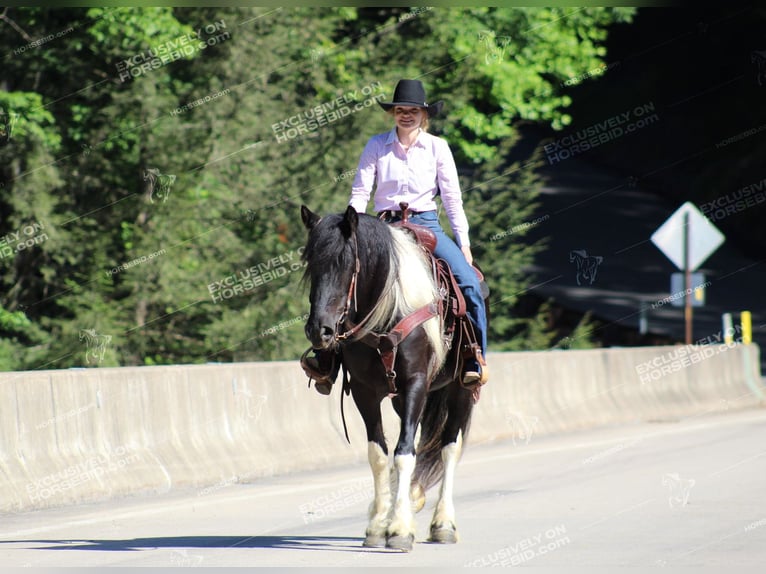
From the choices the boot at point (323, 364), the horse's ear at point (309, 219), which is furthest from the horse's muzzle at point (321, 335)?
the boot at point (323, 364)

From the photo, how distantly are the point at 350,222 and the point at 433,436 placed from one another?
2391 mm

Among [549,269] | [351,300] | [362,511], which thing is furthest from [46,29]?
[549,269]

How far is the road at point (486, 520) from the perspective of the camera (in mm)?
9078

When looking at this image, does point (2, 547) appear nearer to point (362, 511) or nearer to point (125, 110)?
point (362, 511)

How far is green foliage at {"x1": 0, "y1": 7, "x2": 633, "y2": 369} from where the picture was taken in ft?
79.2

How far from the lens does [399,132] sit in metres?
10.3

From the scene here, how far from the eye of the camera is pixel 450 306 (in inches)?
409

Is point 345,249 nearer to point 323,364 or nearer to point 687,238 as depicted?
point 323,364

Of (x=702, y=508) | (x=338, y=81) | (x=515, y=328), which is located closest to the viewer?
(x=702, y=508)

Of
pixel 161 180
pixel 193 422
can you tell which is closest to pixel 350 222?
pixel 193 422

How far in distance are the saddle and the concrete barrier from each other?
337 centimetres

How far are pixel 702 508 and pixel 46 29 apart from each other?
17.2 metres

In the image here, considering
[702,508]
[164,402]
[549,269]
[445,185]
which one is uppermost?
[549,269]

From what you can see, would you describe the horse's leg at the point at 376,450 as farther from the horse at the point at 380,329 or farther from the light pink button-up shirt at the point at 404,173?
the light pink button-up shirt at the point at 404,173
